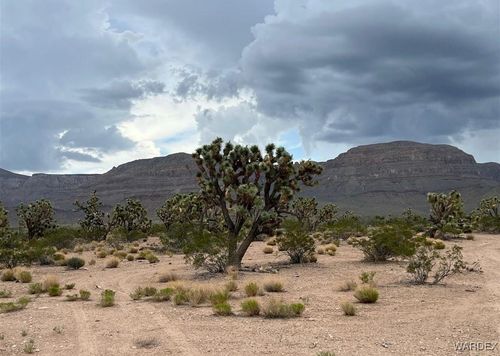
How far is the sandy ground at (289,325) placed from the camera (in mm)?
9883

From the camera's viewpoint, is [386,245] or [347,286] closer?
[347,286]

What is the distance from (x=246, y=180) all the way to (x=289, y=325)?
12.1m

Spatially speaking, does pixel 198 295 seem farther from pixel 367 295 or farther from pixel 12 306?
pixel 12 306

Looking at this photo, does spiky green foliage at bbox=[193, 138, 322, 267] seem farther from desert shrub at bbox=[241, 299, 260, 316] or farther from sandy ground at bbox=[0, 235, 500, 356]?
desert shrub at bbox=[241, 299, 260, 316]

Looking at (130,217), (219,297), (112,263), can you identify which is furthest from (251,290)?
(130,217)

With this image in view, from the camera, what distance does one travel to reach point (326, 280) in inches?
761

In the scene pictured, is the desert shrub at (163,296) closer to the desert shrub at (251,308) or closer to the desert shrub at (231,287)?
the desert shrub at (231,287)

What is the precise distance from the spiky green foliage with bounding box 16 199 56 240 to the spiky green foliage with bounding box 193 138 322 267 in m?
29.4

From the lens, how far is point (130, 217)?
5359cm

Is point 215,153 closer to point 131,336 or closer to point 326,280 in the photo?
point 326,280

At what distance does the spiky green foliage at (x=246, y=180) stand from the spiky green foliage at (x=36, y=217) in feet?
96.4

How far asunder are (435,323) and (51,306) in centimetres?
1062

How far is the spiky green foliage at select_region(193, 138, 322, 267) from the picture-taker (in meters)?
22.8

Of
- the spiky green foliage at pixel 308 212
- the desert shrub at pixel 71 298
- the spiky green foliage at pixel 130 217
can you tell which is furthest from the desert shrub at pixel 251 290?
the spiky green foliage at pixel 308 212
